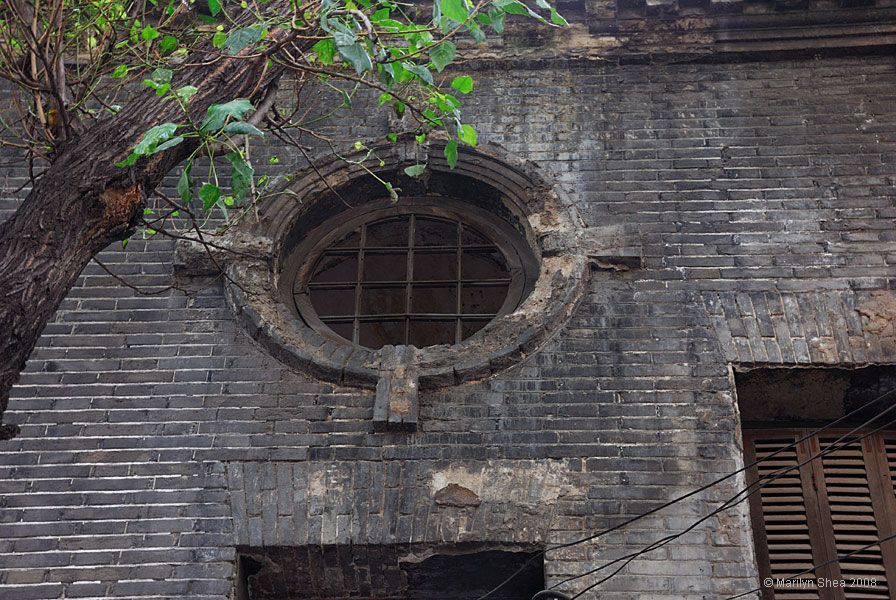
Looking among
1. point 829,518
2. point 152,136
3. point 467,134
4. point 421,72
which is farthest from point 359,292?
point 829,518

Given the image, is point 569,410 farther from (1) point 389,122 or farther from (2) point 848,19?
(2) point 848,19

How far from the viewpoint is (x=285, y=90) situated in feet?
25.0

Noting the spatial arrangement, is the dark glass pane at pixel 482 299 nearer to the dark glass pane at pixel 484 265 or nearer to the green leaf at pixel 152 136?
the dark glass pane at pixel 484 265

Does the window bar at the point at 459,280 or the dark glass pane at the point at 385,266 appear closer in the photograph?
the window bar at the point at 459,280

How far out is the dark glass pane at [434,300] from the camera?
A: 704 centimetres

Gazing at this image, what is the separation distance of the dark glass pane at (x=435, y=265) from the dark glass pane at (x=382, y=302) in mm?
218

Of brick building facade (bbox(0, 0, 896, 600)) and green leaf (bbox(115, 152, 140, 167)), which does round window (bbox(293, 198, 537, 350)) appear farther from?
green leaf (bbox(115, 152, 140, 167))

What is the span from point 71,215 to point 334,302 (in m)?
3.24

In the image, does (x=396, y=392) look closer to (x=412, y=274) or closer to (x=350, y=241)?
(x=412, y=274)

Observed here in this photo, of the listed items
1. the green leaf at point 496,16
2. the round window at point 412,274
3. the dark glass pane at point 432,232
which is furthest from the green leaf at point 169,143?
the dark glass pane at point 432,232

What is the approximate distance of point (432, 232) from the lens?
285 inches

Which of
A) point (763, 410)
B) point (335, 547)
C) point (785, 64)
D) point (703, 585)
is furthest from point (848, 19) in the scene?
point (335, 547)

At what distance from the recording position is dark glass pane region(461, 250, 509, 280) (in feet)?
22.9

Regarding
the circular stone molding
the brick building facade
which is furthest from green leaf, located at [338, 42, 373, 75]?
the brick building facade
